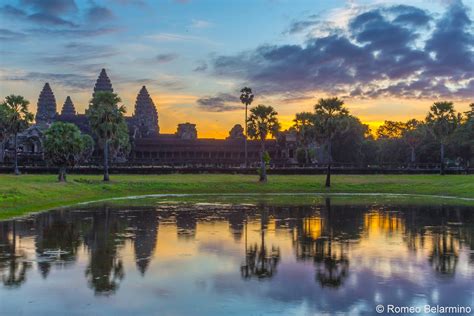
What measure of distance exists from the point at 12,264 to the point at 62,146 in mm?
42173

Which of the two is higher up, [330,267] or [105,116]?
[105,116]

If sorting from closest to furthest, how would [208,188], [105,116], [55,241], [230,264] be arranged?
[230,264]
[55,241]
[208,188]
[105,116]

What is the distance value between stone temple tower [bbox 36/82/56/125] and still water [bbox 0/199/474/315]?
5715 inches

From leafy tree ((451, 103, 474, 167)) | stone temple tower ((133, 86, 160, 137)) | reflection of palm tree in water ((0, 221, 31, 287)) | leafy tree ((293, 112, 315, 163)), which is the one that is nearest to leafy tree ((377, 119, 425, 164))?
leafy tree ((451, 103, 474, 167))

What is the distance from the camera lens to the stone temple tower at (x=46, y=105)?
170125 millimetres

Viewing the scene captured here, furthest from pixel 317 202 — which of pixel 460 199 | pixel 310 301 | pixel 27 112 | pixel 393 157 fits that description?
pixel 393 157

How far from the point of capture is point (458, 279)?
15.9 metres

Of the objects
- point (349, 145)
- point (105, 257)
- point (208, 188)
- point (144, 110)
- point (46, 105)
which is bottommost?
point (105, 257)

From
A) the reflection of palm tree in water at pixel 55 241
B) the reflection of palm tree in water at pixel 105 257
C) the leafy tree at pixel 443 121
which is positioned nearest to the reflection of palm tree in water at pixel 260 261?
the reflection of palm tree in water at pixel 105 257

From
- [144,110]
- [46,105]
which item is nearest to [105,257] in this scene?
[144,110]

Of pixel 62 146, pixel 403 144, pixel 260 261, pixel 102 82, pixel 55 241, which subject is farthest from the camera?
pixel 102 82

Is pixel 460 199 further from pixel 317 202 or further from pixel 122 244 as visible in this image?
pixel 122 244

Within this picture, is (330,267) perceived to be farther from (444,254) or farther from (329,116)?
(329,116)

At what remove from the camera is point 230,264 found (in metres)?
18.5
